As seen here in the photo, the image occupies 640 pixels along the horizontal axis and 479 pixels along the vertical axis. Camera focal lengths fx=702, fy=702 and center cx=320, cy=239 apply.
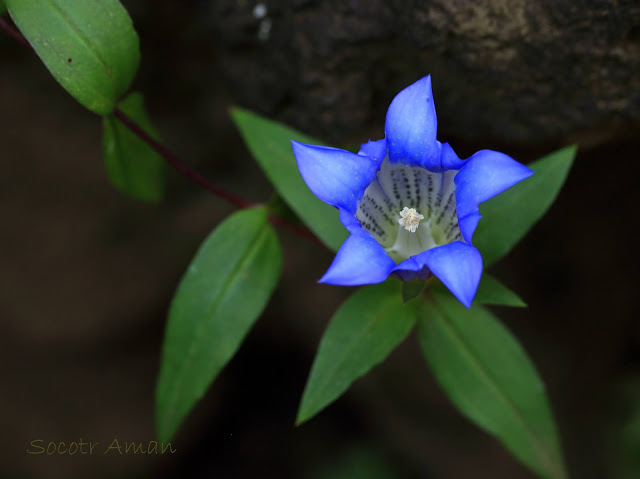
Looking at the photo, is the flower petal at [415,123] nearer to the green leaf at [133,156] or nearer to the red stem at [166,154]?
the red stem at [166,154]

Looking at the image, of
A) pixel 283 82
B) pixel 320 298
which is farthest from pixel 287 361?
pixel 283 82

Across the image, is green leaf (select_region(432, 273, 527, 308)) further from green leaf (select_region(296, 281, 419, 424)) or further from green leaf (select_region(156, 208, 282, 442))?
green leaf (select_region(156, 208, 282, 442))

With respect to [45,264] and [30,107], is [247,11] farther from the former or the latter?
[45,264]

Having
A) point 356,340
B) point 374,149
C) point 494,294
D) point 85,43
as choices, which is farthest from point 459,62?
point 85,43

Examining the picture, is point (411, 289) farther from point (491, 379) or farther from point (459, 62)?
point (459, 62)

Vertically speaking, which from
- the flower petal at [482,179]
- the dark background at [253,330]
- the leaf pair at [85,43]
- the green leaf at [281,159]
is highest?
the leaf pair at [85,43]

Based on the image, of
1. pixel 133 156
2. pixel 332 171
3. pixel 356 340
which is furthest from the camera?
pixel 133 156

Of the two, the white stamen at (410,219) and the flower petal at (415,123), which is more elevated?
the flower petal at (415,123)

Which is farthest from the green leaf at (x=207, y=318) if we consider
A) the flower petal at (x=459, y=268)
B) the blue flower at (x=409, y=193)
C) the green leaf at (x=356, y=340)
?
the flower petal at (x=459, y=268)
